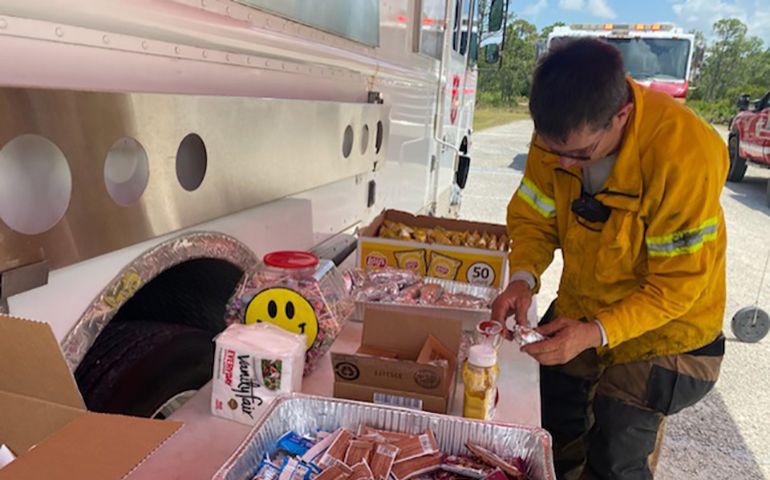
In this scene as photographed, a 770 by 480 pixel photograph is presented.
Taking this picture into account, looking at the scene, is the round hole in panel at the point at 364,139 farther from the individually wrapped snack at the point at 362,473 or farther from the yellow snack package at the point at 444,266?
the individually wrapped snack at the point at 362,473

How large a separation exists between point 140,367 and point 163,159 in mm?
528

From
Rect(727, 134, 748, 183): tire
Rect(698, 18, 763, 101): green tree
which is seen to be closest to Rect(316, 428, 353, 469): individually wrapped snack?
Rect(727, 134, 748, 183): tire

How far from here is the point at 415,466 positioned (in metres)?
1.04

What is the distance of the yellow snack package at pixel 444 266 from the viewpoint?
78.9 inches

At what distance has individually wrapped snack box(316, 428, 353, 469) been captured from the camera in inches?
40.6

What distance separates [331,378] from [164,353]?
1.37 ft

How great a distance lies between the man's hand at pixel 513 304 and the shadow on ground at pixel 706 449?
4.99ft

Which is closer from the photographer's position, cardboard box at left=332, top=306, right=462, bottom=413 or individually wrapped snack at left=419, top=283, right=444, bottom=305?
cardboard box at left=332, top=306, right=462, bottom=413

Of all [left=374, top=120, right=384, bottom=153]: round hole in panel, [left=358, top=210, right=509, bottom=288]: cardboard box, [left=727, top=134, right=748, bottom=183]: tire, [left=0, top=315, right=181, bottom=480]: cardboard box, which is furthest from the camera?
[left=727, top=134, right=748, bottom=183]: tire

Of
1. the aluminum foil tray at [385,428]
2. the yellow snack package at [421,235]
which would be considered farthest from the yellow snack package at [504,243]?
the aluminum foil tray at [385,428]

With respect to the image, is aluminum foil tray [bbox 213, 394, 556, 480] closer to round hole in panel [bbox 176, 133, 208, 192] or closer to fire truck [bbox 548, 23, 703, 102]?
round hole in panel [bbox 176, 133, 208, 192]

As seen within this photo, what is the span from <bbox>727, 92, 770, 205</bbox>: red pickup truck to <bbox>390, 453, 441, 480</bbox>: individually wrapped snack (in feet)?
33.1

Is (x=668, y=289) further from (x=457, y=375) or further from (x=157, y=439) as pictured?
(x=157, y=439)

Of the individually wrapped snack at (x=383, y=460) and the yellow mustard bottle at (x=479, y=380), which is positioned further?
the yellow mustard bottle at (x=479, y=380)
